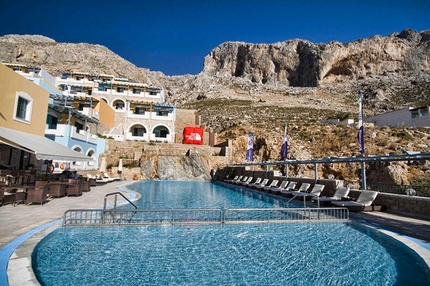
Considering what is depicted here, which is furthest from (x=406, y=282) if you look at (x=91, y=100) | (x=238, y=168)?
(x=91, y=100)

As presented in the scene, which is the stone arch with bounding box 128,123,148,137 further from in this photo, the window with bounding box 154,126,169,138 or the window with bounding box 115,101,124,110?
the window with bounding box 115,101,124,110

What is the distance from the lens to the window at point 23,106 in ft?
50.4

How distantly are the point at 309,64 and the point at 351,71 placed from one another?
15.3 meters

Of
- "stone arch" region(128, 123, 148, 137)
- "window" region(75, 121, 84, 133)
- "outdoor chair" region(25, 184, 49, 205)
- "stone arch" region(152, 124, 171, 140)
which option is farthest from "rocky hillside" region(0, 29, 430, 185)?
"outdoor chair" region(25, 184, 49, 205)

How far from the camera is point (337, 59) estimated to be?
312 ft

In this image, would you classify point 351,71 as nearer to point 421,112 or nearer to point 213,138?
point 421,112

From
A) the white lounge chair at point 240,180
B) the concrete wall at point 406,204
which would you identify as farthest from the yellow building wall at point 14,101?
the concrete wall at point 406,204

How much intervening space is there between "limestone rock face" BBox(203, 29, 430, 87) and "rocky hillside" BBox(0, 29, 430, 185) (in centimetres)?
32

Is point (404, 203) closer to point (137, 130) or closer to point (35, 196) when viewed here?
point (35, 196)

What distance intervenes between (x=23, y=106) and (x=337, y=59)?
335 ft

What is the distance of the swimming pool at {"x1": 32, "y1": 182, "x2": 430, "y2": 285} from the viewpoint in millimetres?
4484

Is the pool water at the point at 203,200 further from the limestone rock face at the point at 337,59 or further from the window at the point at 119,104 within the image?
→ the limestone rock face at the point at 337,59

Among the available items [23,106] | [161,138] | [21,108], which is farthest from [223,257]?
[161,138]

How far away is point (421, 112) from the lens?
3738 cm
